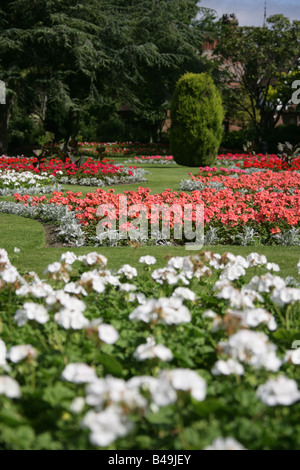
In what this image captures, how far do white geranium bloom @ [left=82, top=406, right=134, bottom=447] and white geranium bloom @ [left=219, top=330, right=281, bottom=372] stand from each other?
564 mm

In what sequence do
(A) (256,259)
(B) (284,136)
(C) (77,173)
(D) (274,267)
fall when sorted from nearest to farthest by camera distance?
(D) (274,267)
(A) (256,259)
(C) (77,173)
(B) (284,136)

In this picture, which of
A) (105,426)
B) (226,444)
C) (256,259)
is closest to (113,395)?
(105,426)

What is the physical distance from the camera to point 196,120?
52.8 ft

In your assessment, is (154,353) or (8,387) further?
(154,353)

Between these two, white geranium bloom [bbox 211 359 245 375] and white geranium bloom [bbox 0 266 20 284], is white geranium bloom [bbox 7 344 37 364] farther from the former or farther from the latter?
white geranium bloom [bbox 0 266 20 284]

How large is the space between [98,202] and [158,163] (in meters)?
12.8

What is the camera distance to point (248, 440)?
163 cm

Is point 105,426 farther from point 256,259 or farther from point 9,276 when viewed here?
point 256,259

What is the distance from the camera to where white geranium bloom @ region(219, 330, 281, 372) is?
172 cm

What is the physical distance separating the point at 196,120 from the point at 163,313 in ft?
48.2

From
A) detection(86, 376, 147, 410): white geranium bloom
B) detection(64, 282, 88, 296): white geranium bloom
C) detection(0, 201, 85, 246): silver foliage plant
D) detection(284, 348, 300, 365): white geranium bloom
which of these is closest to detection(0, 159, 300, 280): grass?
detection(0, 201, 85, 246): silver foliage plant

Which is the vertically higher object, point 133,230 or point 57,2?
point 57,2
